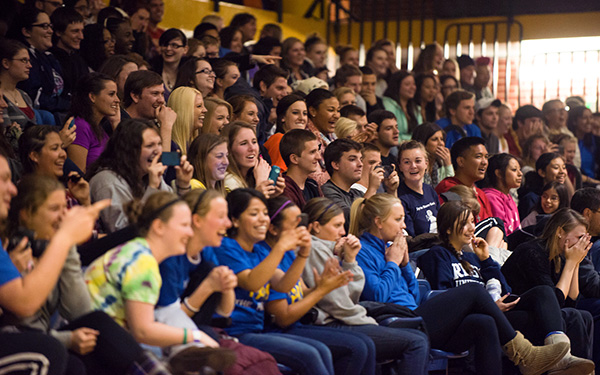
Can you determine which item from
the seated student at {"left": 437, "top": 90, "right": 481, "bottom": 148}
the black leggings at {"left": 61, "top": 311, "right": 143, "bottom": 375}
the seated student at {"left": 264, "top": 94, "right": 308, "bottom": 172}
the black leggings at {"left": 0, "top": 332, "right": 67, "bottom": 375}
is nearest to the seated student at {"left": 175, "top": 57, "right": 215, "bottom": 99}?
the seated student at {"left": 264, "top": 94, "right": 308, "bottom": 172}

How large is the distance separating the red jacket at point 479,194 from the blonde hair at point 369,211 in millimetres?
1557

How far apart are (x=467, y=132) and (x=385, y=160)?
6.30 ft

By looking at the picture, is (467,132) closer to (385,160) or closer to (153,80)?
(385,160)

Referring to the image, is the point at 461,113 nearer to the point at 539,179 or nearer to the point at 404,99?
the point at 404,99

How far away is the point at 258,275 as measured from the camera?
3.16 meters

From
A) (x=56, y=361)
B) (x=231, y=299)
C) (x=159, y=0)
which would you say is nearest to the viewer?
(x=56, y=361)

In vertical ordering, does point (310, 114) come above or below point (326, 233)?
above

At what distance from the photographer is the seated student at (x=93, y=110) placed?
4.29m

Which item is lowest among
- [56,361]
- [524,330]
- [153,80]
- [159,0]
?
[524,330]

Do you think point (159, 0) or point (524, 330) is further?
point (159, 0)

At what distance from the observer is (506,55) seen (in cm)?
1054

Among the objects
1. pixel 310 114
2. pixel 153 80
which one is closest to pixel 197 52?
pixel 310 114

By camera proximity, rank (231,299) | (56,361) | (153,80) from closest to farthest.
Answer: (56,361) < (231,299) < (153,80)

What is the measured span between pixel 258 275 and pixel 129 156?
2.85 feet
